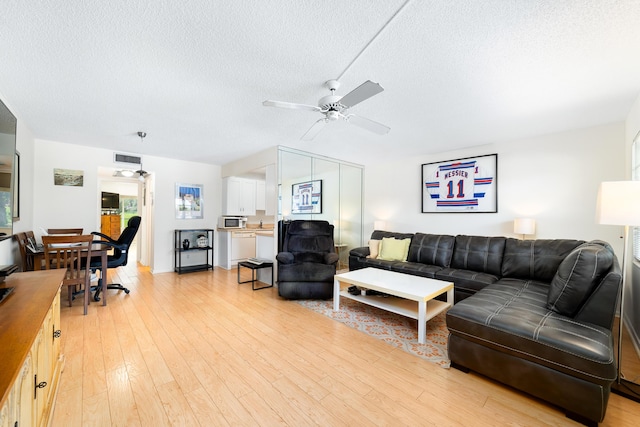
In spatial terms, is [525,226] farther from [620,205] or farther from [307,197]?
[307,197]

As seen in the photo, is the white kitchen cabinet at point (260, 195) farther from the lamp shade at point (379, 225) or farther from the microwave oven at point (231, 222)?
the lamp shade at point (379, 225)

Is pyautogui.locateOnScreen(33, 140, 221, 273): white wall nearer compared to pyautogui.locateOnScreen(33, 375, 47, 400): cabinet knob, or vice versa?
pyautogui.locateOnScreen(33, 375, 47, 400): cabinet knob

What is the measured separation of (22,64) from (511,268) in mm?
5256

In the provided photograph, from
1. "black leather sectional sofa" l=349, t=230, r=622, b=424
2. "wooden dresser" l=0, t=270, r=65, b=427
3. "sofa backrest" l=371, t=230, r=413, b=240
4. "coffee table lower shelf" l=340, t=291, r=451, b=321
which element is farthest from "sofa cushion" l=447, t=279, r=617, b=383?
"wooden dresser" l=0, t=270, r=65, b=427

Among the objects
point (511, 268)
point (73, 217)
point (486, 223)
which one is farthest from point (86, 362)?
point (486, 223)

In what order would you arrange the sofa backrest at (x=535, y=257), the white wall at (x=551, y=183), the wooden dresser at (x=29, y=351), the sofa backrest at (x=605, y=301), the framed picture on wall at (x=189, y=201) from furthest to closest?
the framed picture on wall at (x=189, y=201) → the white wall at (x=551, y=183) → the sofa backrest at (x=535, y=257) → the sofa backrest at (x=605, y=301) → the wooden dresser at (x=29, y=351)

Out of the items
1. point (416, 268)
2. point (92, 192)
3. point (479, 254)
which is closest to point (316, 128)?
point (416, 268)

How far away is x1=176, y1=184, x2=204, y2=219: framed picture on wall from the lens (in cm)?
535

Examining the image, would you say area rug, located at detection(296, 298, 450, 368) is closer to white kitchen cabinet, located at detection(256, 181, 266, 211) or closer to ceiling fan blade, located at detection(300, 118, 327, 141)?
ceiling fan blade, located at detection(300, 118, 327, 141)

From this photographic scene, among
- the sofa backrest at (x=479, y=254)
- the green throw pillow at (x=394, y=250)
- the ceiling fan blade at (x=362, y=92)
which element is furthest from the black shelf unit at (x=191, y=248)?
Answer: the sofa backrest at (x=479, y=254)

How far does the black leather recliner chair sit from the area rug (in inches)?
7.4

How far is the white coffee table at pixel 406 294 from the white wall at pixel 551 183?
1.82 m

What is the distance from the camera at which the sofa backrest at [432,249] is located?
3852mm

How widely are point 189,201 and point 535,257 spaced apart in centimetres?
601
